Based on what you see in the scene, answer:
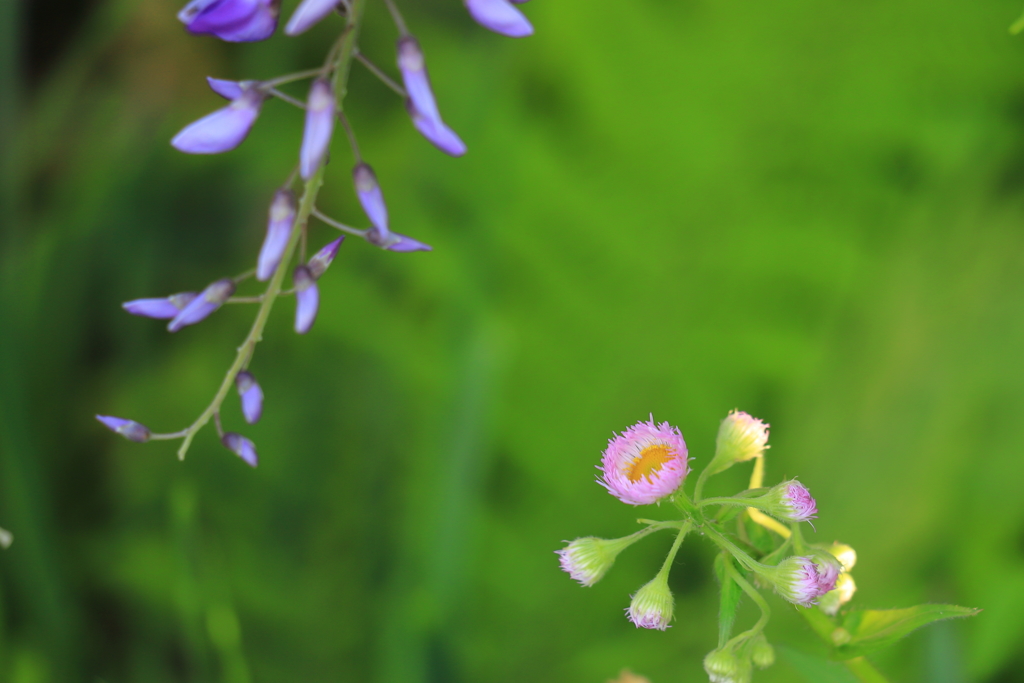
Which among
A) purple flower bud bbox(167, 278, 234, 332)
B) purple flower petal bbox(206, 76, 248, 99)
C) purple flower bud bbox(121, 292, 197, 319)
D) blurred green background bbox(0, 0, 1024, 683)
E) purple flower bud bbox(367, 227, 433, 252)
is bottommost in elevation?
blurred green background bbox(0, 0, 1024, 683)

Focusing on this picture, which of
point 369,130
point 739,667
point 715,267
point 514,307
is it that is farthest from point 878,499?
point 369,130

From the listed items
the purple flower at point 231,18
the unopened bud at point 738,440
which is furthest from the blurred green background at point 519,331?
the purple flower at point 231,18

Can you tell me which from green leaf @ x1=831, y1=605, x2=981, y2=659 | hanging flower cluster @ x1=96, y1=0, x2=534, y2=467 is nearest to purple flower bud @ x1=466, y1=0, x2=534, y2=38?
hanging flower cluster @ x1=96, y1=0, x2=534, y2=467

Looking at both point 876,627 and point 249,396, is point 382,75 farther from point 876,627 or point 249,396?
point 876,627

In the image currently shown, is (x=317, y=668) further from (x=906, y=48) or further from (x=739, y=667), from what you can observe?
(x=906, y=48)

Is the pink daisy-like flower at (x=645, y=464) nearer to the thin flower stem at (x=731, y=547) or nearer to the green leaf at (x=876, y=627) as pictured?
the thin flower stem at (x=731, y=547)

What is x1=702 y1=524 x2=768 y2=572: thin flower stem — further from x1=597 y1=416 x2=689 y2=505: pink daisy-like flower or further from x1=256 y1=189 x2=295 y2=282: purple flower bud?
x1=256 y1=189 x2=295 y2=282: purple flower bud
